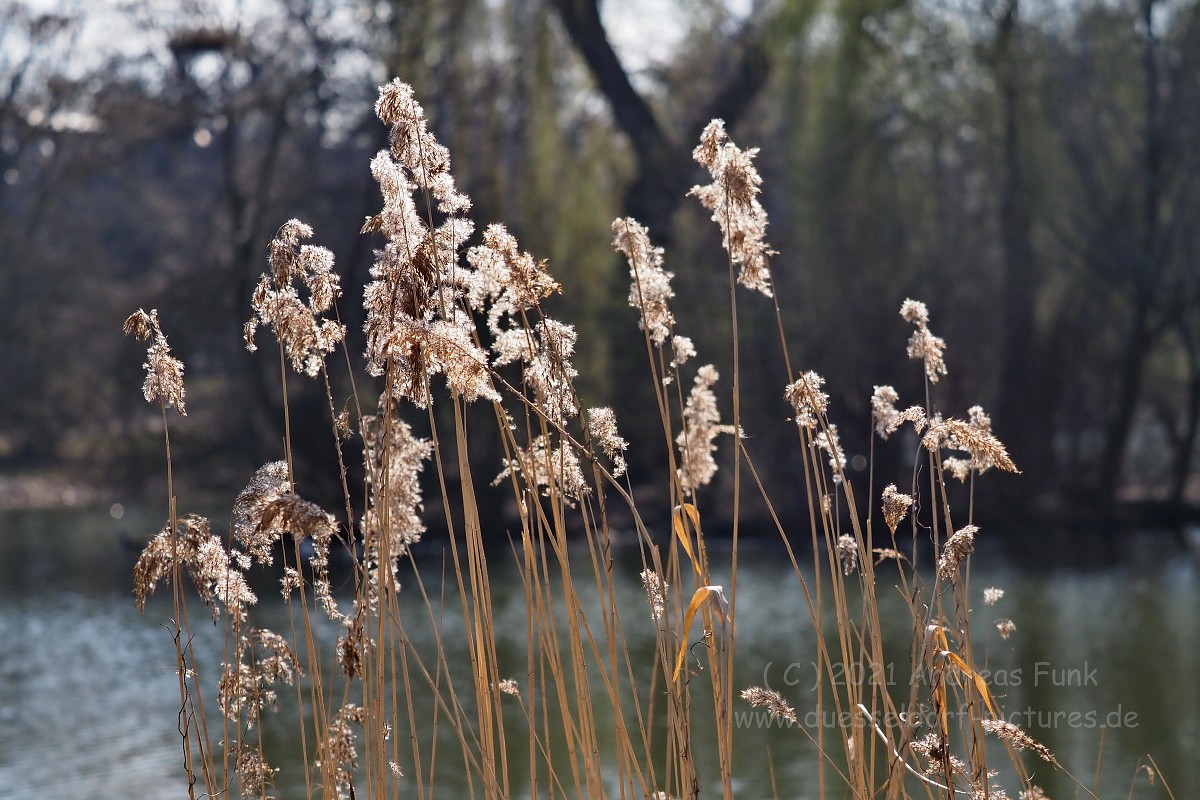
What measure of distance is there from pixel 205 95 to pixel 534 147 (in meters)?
3.49

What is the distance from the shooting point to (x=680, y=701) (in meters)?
2.02

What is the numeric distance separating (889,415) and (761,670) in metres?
5.25

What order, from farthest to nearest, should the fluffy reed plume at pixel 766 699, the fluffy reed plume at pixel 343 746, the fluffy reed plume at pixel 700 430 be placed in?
the fluffy reed plume at pixel 700 430 < the fluffy reed plume at pixel 343 746 < the fluffy reed plume at pixel 766 699

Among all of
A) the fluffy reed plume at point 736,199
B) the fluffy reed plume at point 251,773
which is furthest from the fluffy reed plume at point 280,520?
the fluffy reed plume at point 736,199

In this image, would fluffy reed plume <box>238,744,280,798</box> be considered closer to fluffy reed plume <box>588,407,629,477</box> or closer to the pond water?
fluffy reed plume <box>588,407,629,477</box>

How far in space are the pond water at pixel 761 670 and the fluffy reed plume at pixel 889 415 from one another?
1.28 ft

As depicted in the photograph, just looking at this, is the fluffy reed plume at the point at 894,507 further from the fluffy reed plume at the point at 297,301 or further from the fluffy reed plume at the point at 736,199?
the fluffy reed plume at the point at 297,301

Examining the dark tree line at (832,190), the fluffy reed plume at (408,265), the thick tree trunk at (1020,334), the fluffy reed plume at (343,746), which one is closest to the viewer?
the fluffy reed plume at (408,265)

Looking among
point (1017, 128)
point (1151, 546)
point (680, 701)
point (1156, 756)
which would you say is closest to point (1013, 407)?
point (1151, 546)

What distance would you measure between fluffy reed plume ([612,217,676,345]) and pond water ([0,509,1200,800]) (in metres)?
0.66

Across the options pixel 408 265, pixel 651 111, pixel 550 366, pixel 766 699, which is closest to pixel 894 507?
pixel 766 699

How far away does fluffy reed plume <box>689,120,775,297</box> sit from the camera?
1.84 m

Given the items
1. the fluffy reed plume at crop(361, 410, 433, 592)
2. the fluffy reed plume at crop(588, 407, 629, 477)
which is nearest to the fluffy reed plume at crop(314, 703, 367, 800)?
the fluffy reed plume at crop(361, 410, 433, 592)

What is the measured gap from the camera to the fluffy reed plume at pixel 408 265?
1.64 m
